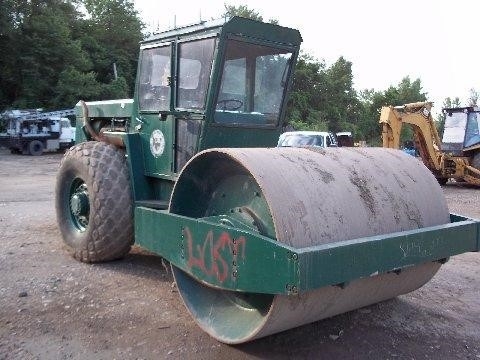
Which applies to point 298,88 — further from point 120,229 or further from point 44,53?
point 120,229

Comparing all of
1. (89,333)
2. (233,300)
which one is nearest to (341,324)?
(233,300)

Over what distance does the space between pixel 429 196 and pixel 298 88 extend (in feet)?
117

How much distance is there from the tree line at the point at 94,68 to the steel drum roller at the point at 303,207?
2222cm

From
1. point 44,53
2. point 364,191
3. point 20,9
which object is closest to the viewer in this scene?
point 364,191

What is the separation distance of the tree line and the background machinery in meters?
3.39

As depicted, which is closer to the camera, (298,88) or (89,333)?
(89,333)

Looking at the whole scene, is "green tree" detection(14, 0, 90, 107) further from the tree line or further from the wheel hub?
the wheel hub

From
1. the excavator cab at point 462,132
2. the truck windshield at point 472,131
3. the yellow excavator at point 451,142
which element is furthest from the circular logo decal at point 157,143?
the truck windshield at point 472,131

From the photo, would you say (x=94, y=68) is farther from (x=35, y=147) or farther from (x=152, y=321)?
(x=152, y=321)

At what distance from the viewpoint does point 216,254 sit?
125 inches

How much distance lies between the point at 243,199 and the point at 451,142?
572 inches

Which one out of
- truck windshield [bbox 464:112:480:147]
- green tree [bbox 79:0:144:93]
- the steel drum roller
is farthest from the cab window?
green tree [bbox 79:0:144:93]

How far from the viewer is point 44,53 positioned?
29.9m

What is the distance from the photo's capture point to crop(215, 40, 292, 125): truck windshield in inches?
177
